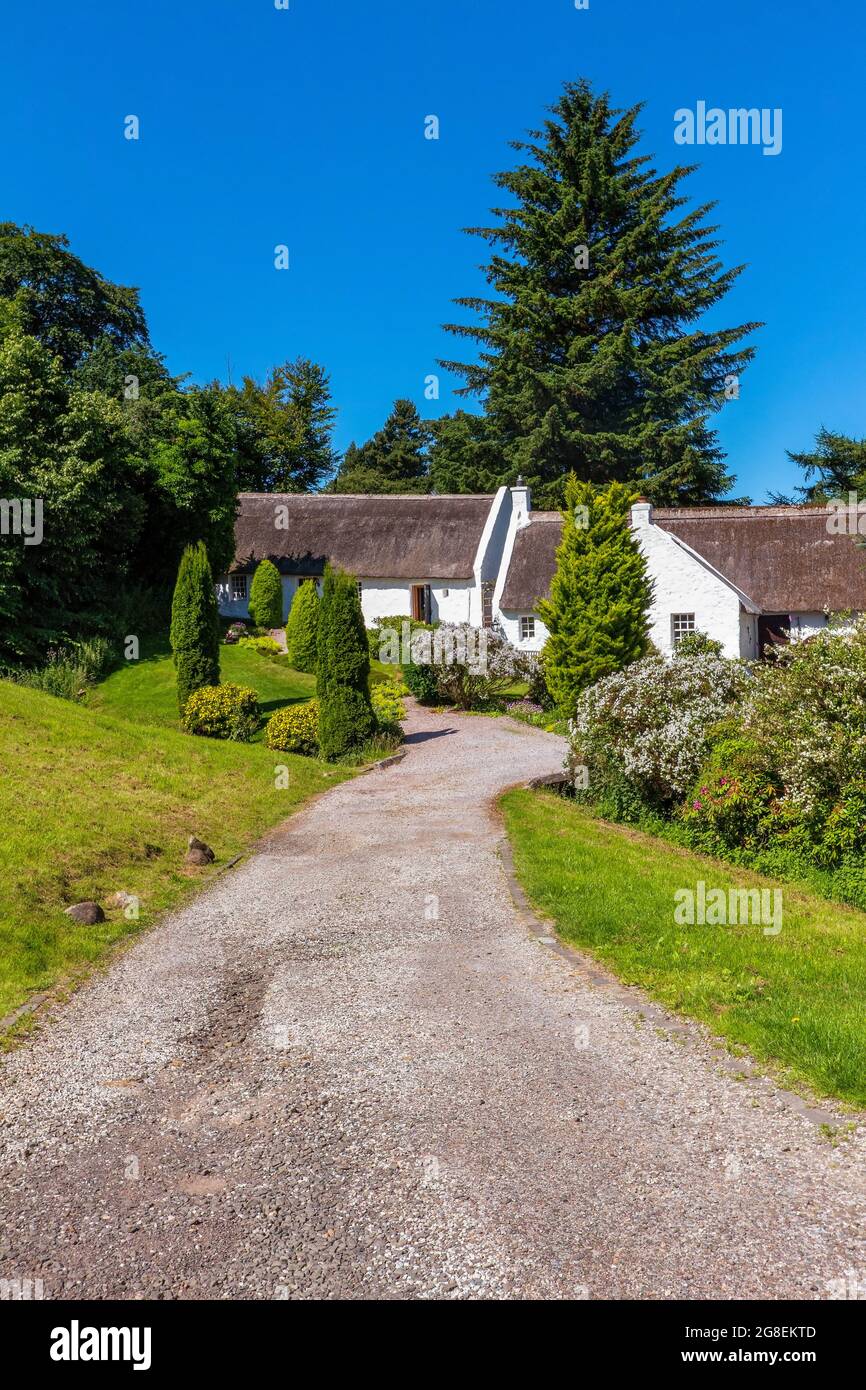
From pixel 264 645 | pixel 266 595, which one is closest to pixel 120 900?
pixel 264 645

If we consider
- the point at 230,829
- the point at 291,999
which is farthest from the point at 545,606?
the point at 291,999

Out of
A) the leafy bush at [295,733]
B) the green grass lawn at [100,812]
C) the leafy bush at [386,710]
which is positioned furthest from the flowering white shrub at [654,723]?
the leafy bush at [295,733]

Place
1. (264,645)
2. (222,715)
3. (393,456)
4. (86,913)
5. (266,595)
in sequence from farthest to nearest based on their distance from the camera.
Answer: (393,456) → (266,595) → (264,645) → (222,715) → (86,913)

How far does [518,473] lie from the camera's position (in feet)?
156

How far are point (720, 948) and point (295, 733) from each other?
584 inches

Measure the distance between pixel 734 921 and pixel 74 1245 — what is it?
753cm

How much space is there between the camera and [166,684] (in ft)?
93.7

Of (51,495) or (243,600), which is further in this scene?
(243,600)

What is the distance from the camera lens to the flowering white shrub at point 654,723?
1590 centimetres

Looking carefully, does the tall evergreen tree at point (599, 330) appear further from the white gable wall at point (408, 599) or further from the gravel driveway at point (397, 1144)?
the gravel driveway at point (397, 1144)

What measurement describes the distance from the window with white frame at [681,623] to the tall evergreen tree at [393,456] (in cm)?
4221

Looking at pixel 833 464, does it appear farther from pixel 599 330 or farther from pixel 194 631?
pixel 194 631

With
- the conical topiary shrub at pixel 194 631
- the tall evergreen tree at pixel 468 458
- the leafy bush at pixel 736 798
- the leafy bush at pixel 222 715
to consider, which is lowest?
the leafy bush at pixel 736 798
